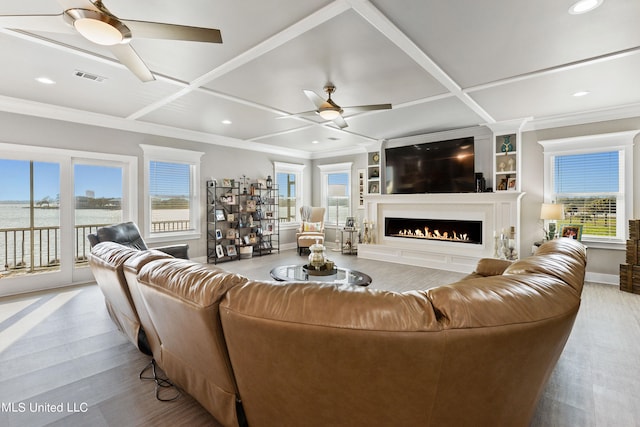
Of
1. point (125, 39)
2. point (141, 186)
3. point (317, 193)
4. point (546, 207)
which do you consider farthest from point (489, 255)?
point (141, 186)

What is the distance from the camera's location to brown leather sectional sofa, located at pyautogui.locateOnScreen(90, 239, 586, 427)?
0.90 m

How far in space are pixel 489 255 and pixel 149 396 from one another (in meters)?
5.25

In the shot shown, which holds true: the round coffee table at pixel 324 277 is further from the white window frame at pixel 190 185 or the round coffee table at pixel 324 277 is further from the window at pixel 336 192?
the window at pixel 336 192

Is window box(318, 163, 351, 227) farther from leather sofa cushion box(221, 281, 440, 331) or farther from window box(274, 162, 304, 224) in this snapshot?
leather sofa cushion box(221, 281, 440, 331)

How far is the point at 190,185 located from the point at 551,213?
620cm

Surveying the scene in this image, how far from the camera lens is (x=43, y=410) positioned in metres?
1.74

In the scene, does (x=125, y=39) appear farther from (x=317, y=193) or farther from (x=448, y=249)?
(x=317, y=193)

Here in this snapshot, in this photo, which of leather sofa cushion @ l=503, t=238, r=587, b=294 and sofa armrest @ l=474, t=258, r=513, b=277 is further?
sofa armrest @ l=474, t=258, r=513, b=277

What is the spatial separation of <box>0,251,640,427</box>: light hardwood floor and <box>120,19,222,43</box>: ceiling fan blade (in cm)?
225

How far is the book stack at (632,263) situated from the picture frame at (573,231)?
0.51 metres

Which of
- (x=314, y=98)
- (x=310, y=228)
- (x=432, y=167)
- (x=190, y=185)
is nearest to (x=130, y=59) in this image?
(x=314, y=98)

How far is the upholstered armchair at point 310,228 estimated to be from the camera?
6.73 metres
